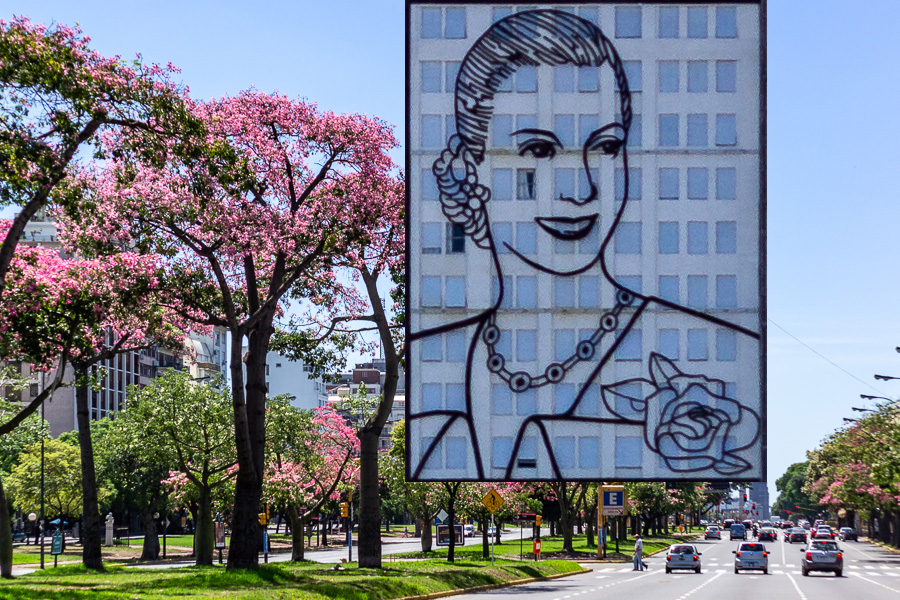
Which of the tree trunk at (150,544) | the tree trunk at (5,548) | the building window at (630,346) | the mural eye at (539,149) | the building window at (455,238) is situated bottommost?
the tree trunk at (150,544)

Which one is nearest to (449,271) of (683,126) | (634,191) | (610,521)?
(634,191)

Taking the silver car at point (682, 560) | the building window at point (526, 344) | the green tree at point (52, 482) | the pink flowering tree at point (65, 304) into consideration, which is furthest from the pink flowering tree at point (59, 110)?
the green tree at point (52, 482)

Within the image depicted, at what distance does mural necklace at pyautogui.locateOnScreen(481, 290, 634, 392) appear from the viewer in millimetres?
30703

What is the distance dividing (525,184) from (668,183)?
3.81m

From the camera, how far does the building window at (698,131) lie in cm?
3148

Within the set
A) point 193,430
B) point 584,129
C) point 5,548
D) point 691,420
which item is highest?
point 584,129

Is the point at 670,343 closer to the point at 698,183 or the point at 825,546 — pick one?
the point at 698,183

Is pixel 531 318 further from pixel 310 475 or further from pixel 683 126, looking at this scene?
pixel 310 475

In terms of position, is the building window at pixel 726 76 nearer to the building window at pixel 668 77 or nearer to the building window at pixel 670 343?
the building window at pixel 668 77

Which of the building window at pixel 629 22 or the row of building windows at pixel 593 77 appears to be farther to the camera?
the building window at pixel 629 22

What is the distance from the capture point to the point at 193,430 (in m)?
51.5

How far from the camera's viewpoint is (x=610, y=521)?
98812 millimetres

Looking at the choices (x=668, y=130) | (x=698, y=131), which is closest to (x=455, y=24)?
(x=668, y=130)

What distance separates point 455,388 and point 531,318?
8.90 ft
